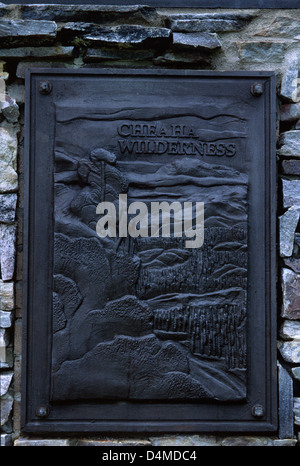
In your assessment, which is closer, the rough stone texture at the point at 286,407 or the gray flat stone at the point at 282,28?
the rough stone texture at the point at 286,407

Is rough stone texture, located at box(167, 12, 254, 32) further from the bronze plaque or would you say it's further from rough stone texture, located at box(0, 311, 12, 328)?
rough stone texture, located at box(0, 311, 12, 328)

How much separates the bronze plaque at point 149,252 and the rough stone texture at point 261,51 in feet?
0.33

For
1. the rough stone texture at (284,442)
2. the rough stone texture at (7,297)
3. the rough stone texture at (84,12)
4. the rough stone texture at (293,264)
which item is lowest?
the rough stone texture at (284,442)

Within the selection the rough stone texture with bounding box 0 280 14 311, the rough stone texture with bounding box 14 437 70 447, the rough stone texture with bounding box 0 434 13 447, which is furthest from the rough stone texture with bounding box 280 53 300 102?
the rough stone texture with bounding box 0 434 13 447

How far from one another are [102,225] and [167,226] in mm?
267

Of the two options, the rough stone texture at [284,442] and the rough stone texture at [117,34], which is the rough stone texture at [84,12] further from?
the rough stone texture at [284,442]

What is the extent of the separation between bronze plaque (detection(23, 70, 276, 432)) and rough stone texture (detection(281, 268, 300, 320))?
0.06 metres

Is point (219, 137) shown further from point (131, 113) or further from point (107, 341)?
point (107, 341)

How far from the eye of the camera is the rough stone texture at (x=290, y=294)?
190 centimetres

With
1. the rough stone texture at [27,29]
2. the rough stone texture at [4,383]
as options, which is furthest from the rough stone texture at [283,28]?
the rough stone texture at [4,383]

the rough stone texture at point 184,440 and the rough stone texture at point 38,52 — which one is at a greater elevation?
the rough stone texture at point 38,52

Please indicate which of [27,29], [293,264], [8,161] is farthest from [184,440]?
[27,29]

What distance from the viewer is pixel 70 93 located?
75.5 inches

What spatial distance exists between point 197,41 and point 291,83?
44cm
